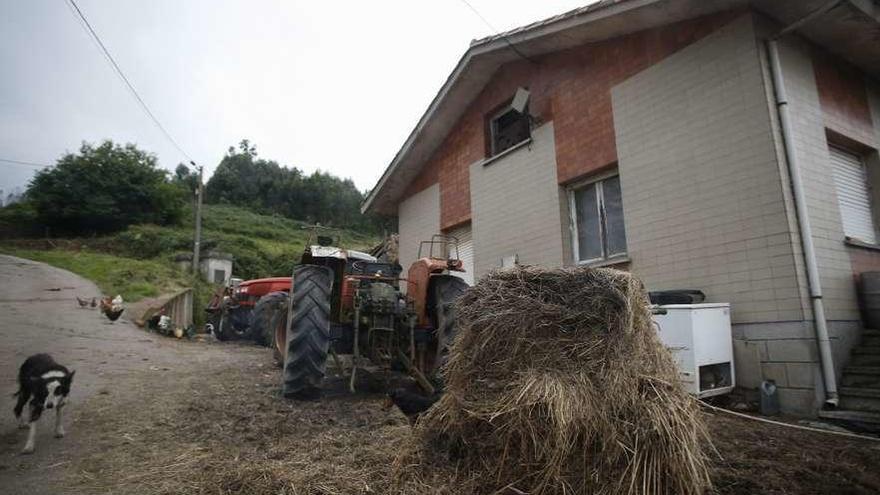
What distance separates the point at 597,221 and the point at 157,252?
21.0 m

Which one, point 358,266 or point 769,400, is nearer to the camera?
point 769,400

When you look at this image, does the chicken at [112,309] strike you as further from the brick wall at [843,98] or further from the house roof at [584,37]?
the brick wall at [843,98]

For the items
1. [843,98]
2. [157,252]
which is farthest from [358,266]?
[157,252]

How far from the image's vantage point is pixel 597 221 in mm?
7215

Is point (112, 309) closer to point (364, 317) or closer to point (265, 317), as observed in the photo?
point (265, 317)

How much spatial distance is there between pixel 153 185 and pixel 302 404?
87.6ft

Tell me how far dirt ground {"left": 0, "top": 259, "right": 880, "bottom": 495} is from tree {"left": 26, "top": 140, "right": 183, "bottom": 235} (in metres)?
23.2

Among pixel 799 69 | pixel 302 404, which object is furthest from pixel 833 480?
pixel 799 69

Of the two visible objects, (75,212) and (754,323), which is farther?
(75,212)

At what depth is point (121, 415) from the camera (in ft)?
13.0

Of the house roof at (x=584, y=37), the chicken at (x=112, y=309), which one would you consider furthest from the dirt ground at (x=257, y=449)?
the chicken at (x=112, y=309)

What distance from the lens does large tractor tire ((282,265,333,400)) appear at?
14.5 ft

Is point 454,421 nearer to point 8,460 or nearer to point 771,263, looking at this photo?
point 8,460

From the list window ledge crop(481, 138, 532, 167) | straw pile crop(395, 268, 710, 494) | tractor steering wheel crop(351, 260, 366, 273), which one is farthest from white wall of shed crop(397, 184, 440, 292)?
straw pile crop(395, 268, 710, 494)
